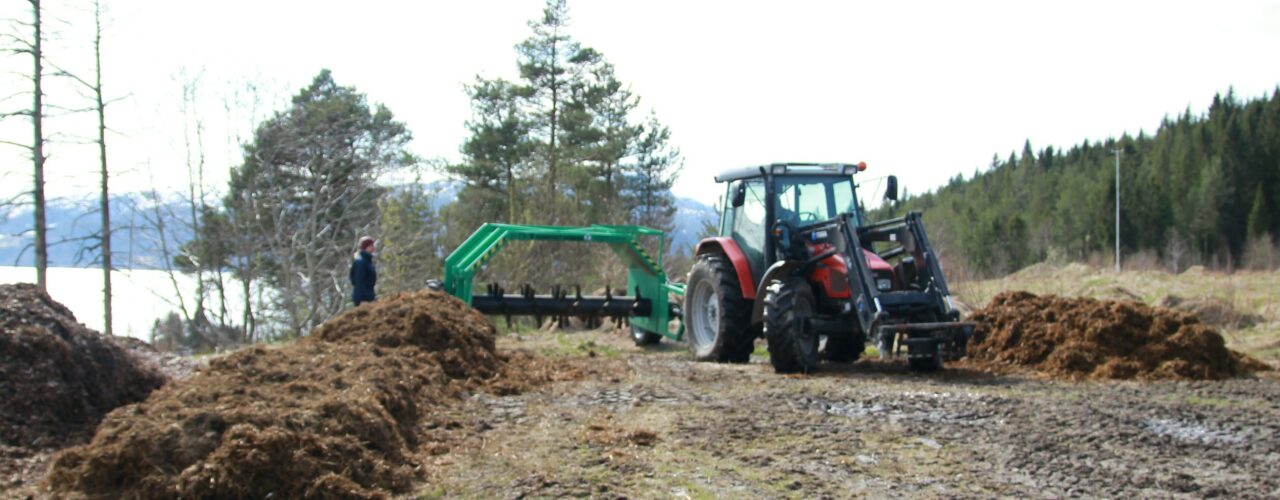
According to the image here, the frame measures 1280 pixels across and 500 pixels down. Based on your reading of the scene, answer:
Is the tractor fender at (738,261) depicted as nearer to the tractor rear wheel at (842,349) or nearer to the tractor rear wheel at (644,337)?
the tractor rear wheel at (842,349)

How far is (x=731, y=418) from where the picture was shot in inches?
284

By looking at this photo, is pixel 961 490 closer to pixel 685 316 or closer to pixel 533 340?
pixel 685 316

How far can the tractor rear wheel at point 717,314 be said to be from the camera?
1150 centimetres

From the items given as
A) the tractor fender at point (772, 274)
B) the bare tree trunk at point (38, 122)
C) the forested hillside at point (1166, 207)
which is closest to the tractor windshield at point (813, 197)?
the tractor fender at point (772, 274)

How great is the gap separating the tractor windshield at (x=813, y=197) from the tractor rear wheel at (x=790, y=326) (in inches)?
49.2

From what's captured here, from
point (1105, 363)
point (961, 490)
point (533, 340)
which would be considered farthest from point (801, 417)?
point (533, 340)

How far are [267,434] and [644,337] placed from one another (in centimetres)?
1049

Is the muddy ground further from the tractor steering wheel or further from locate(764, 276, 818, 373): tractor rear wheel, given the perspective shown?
the tractor steering wheel

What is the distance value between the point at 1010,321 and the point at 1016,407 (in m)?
3.93

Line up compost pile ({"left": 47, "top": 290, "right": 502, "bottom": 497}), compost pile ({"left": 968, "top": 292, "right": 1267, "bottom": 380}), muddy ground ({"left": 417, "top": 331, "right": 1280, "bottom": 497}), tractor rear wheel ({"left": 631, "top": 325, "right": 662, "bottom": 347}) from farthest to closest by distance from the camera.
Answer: tractor rear wheel ({"left": 631, "top": 325, "right": 662, "bottom": 347})
compost pile ({"left": 968, "top": 292, "right": 1267, "bottom": 380})
muddy ground ({"left": 417, "top": 331, "right": 1280, "bottom": 497})
compost pile ({"left": 47, "top": 290, "right": 502, "bottom": 497})

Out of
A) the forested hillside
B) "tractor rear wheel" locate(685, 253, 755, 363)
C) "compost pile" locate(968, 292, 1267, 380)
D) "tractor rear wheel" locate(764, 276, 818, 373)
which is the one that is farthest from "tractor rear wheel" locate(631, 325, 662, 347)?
the forested hillside

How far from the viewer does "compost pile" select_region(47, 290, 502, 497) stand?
4.71 metres

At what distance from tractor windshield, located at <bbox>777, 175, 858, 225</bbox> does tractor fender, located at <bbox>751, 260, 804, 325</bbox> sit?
2.60ft

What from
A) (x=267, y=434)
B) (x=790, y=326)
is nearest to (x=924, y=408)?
(x=790, y=326)
